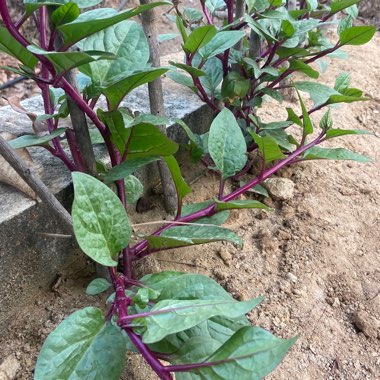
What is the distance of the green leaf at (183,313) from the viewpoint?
552 mm

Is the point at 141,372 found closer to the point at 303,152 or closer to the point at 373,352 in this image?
the point at 373,352

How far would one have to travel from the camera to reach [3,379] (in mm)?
822

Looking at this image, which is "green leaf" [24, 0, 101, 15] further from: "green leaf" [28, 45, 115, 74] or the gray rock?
the gray rock

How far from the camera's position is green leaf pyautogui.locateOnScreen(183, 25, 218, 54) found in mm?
901

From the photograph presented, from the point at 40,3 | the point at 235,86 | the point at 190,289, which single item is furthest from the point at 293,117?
the point at 40,3

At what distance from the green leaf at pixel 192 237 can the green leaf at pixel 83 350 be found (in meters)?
0.17

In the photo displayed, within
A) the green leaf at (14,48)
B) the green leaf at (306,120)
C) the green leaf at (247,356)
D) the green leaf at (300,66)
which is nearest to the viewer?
the green leaf at (247,356)

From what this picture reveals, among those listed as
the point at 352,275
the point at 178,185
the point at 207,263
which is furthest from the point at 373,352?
the point at 178,185

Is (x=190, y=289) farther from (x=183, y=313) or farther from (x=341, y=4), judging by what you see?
(x=341, y=4)

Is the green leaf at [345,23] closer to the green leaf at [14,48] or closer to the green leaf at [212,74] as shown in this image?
the green leaf at [212,74]

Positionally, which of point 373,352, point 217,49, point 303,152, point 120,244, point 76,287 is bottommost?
point 373,352

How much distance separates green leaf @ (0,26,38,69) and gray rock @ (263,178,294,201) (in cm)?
72

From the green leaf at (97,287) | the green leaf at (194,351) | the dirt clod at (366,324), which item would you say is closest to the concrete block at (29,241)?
the green leaf at (97,287)

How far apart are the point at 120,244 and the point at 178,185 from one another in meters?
0.20
